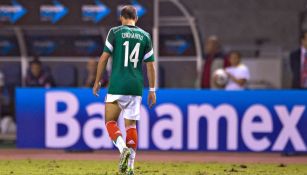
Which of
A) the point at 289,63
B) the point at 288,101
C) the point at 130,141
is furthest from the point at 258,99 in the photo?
the point at 130,141

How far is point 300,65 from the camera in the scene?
16859mm

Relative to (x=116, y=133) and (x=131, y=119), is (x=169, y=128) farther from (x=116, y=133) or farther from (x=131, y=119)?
(x=116, y=133)

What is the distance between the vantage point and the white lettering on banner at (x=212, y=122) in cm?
1546

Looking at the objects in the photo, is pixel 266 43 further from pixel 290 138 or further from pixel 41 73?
pixel 41 73

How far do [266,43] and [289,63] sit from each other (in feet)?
2.39

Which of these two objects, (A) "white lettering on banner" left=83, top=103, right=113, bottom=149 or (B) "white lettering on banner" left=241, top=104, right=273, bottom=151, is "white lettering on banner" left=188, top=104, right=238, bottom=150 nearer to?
(B) "white lettering on banner" left=241, top=104, right=273, bottom=151

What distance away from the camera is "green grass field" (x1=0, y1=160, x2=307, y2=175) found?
11.9m

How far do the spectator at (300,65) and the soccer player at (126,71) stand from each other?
571 cm

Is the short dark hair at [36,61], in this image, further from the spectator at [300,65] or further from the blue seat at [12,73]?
the spectator at [300,65]

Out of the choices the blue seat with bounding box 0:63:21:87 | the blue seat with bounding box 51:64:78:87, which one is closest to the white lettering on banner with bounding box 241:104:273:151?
the blue seat with bounding box 51:64:78:87

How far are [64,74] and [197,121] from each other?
4.11 meters

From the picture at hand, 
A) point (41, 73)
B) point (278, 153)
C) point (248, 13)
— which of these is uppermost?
point (248, 13)

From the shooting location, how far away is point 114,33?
11.0 m

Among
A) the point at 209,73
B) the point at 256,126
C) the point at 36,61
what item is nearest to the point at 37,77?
the point at 36,61
